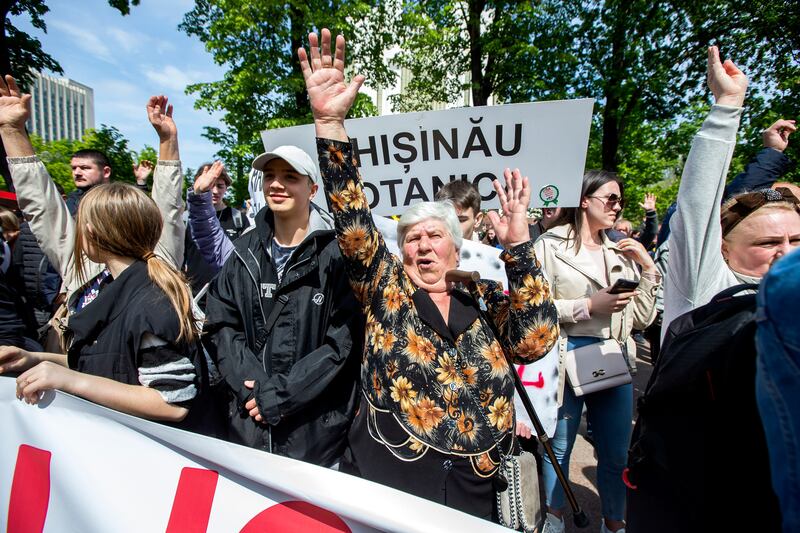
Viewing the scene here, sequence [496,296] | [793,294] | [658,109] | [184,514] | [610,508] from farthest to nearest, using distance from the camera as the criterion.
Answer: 1. [658,109]
2. [610,508]
3. [496,296]
4. [184,514]
5. [793,294]

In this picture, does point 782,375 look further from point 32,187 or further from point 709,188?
point 32,187

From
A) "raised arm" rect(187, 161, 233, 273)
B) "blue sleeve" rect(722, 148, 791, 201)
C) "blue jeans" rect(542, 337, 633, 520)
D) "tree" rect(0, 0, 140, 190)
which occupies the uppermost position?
"tree" rect(0, 0, 140, 190)

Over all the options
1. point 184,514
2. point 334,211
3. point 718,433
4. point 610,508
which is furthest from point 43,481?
point 610,508

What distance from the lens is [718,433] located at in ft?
2.73

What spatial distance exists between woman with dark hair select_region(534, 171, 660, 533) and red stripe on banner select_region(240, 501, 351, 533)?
5.29 feet

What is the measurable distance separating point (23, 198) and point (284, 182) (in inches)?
55.6

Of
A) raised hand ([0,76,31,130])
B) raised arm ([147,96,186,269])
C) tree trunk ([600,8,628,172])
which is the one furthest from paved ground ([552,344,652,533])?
tree trunk ([600,8,628,172])

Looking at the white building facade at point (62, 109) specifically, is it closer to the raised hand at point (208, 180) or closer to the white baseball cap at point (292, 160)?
the raised hand at point (208, 180)

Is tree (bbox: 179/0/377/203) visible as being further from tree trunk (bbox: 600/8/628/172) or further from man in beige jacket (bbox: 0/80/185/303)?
man in beige jacket (bbox: 0/80/185/303)

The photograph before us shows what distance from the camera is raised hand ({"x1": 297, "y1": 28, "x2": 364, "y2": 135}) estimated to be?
1616mm

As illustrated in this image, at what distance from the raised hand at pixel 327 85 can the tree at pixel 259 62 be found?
9.64 meters

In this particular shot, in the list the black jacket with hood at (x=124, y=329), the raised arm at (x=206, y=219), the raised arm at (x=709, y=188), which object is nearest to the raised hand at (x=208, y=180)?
the raised arm at (x=206, y=219)

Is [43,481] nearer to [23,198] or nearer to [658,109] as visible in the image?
→ [23,198]

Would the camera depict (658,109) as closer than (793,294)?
No
